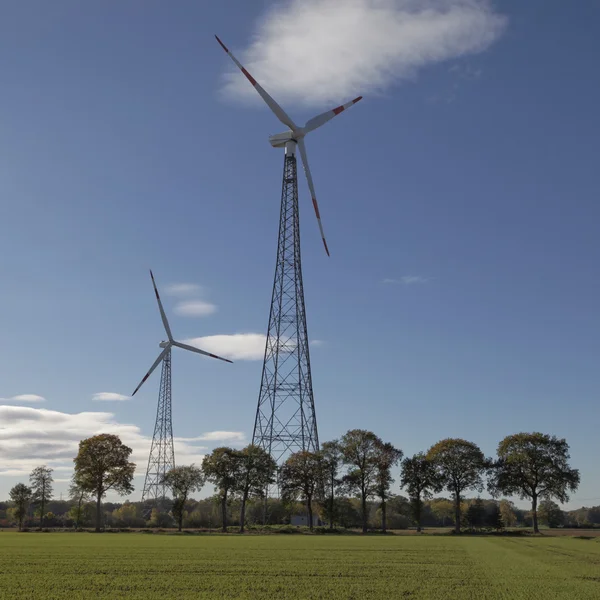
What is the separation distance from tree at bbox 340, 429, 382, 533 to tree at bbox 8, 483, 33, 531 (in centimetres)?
7970

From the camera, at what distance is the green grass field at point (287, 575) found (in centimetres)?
3400

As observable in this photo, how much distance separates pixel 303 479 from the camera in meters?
130

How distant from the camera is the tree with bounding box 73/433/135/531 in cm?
13400

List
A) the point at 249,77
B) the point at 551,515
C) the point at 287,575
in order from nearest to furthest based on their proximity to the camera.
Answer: the point at 287,575 < the point at 249,77 < the point at 551,515

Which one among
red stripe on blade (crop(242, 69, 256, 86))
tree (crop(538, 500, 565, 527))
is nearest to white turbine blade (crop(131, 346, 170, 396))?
red stripe on blade (crop(242, 69, 256, 86))

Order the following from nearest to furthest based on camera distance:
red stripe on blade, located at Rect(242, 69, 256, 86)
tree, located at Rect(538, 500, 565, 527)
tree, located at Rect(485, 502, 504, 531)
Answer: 1. red stripe on blade, located at Rect(242, 69, 256, 86)
2. tree, located at Rect(485, 502, 504, 531)
3. tree, located at Rect(538, 500, 565, 527)

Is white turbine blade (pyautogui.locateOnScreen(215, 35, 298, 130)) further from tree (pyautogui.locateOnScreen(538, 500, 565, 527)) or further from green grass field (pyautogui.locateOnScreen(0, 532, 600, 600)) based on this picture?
tree (pyautogui.locateOnScreen(538, 500, 565, 527))

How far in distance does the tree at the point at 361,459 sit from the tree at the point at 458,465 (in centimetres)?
1380

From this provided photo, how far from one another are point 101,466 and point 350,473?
50.7 metres

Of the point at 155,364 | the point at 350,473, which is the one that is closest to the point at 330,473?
the point at 350,473

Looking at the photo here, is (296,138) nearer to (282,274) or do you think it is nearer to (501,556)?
(282,274)

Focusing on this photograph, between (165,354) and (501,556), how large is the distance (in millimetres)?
122651

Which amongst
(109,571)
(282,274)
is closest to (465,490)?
(282,274)

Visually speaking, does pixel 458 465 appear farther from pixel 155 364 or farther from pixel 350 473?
pixel 155 364
